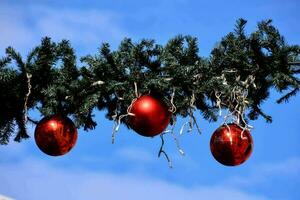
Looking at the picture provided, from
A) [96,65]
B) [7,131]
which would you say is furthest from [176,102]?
[7,131]

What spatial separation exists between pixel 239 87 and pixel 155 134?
0.72m

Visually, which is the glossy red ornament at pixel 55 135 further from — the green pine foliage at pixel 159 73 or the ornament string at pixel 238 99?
the ornament string at pixel 238 99

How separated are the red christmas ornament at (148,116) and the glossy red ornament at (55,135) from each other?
564mm

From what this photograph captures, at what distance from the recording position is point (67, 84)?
462 centimetres

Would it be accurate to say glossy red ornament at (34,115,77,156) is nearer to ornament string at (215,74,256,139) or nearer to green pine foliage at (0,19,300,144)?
green pine foliage at (0,19,300,144)

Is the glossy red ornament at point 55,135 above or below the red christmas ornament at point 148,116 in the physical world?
below

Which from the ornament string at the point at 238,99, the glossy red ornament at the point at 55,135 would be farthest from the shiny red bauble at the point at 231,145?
the glossy red ornament at the point at 55,135

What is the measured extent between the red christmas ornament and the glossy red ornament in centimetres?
56

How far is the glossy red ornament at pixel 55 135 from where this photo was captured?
450cm

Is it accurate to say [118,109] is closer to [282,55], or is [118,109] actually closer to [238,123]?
[238,123]

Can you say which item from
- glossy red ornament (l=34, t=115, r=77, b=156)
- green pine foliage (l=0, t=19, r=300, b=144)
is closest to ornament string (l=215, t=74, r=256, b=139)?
green pine foliage (l=0, t=19, r=300, b=144)

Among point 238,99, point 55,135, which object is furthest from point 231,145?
point 55,135

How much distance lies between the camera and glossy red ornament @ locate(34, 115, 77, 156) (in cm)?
450

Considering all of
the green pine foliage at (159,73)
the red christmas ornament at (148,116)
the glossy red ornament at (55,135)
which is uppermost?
the green pine foliage at (159,73)
